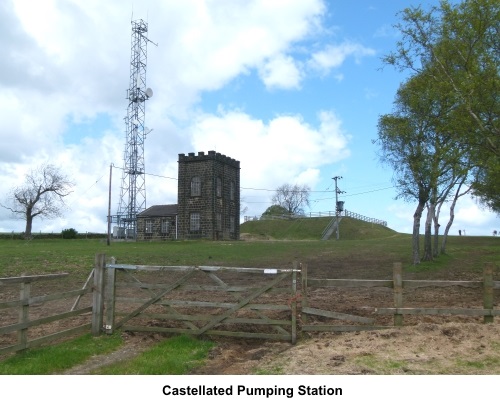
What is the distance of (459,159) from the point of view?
17.4 m

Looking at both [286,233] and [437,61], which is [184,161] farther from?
[437,61]

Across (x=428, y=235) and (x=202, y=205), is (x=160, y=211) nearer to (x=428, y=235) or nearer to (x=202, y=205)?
(x=202, y=205)

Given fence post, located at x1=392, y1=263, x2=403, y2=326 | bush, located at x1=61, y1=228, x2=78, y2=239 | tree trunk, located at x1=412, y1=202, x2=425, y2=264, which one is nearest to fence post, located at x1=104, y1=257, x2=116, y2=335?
fence post, located at x1=392, y1=263, x2=403, y2=326

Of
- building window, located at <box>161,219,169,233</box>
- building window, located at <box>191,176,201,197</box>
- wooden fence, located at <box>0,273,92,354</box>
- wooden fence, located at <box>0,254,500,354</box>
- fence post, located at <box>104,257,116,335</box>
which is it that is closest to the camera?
wooden fence, located at <box>0,273,92,354</box>

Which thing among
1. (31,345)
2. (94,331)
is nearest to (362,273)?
(94,331)

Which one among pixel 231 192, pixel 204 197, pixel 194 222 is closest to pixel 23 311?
pixel 204 197

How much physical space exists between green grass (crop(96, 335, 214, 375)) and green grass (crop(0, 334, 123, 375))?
76cm

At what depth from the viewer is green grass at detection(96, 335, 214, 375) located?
744 centimetres

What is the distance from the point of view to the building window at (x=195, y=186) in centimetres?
6098

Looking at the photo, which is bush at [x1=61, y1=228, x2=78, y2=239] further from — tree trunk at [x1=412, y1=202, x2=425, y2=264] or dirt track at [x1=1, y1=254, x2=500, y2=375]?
dirt track at [x1=1, y1=254, x2=500, y2=375]

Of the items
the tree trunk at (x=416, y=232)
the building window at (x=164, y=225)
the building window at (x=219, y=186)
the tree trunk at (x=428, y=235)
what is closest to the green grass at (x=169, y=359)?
the tree trunk at (x=416, y=232)

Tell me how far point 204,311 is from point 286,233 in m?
73.1

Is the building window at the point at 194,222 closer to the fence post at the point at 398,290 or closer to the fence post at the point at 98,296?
the fence post at the point at 98,296

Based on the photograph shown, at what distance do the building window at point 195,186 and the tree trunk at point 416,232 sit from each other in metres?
37.6
